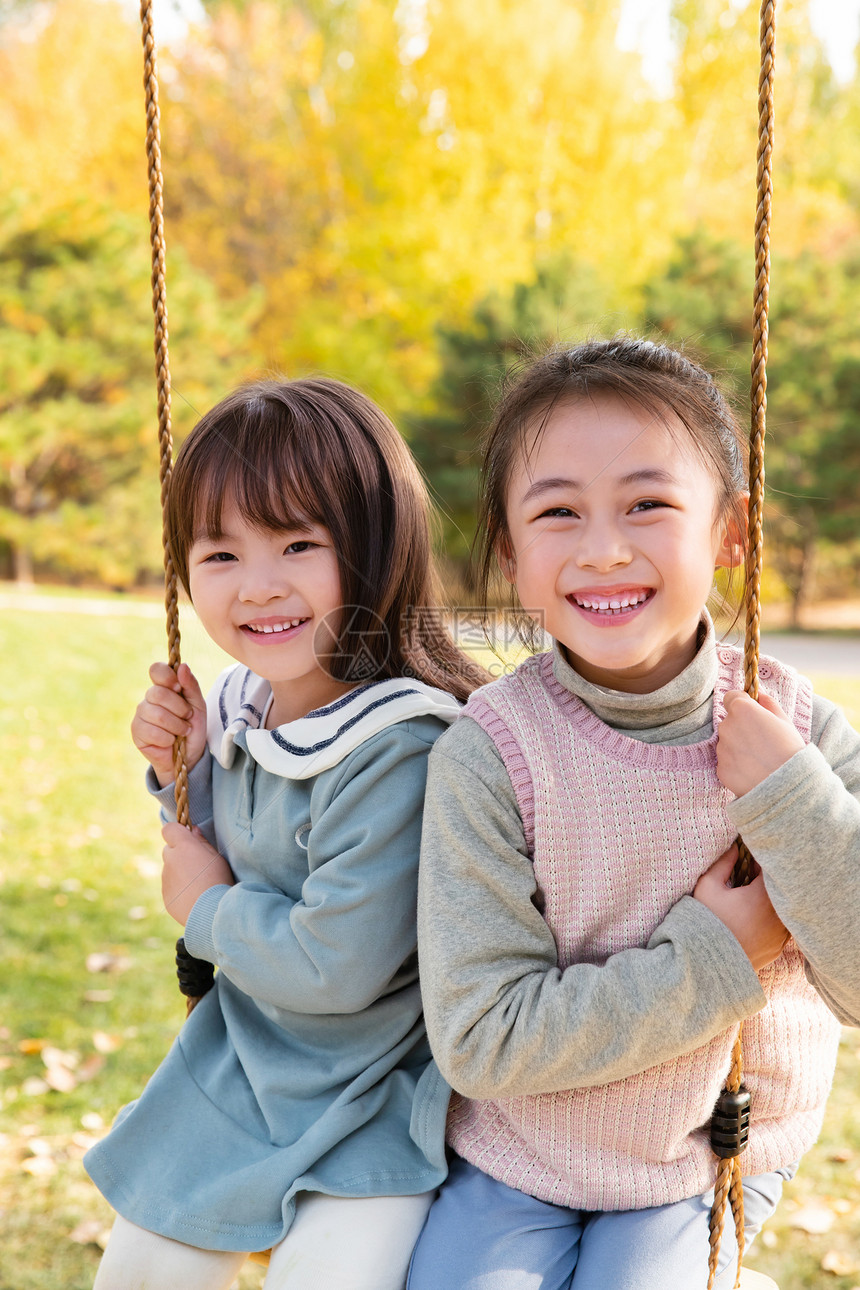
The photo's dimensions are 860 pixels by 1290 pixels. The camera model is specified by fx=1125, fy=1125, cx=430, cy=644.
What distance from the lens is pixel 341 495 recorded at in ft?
5.37

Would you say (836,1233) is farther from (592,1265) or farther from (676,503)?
(676,503)

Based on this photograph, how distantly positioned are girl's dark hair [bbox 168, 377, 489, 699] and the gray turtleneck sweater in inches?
11.2

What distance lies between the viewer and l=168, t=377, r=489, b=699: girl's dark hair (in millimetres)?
1616

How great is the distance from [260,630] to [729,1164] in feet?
3.08

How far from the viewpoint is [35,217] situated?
1266cm

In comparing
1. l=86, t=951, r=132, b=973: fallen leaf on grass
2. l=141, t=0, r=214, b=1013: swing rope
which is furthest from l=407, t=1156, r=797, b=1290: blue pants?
l=86, t=951, r=132, b=973: fallen leaf on grass

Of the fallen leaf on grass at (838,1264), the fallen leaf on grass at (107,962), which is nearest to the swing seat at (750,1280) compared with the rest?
the fallen leaf on grass at (838,1264)

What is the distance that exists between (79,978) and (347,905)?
274 centimetres

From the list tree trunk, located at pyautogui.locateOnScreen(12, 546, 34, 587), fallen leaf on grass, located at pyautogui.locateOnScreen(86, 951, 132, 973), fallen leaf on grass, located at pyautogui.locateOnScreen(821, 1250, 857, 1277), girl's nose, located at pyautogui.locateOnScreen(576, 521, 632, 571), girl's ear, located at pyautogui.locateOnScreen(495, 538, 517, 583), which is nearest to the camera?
girl's nose, located at pyautogui.locateOnScreen(576, 521, 632, 571)

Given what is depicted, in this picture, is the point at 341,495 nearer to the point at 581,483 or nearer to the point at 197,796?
the point at 581,483

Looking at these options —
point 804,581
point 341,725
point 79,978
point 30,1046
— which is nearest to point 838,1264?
point 341,725

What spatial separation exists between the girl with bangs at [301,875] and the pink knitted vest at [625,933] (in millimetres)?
161

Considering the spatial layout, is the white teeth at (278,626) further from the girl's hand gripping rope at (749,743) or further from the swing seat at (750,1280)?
the swing seat at (750,1280)

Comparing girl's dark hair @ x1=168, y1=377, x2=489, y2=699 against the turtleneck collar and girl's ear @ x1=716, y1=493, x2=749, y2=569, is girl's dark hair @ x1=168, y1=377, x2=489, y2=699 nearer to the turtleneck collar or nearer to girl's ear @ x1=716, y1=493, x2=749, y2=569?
the turtleneck collar
